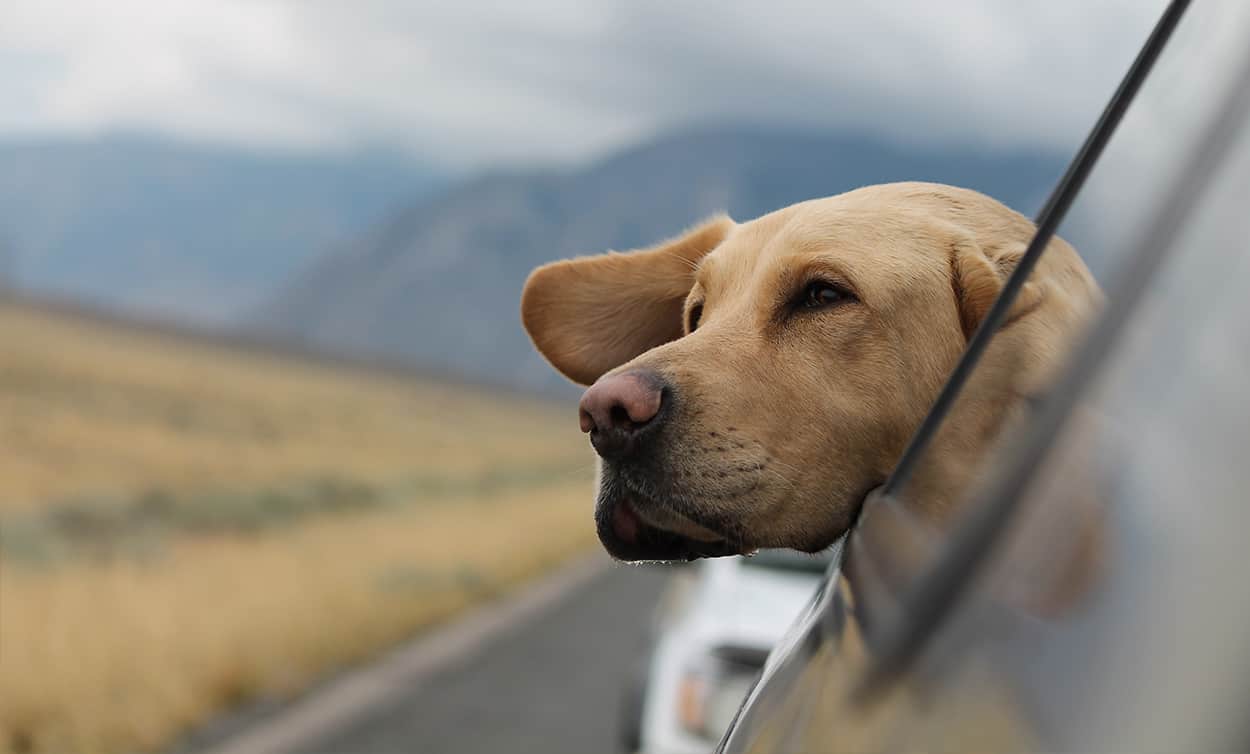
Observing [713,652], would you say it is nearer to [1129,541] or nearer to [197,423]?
[1129,541]

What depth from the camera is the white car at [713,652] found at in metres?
5.94

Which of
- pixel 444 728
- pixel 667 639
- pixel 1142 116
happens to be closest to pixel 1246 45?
pixel 1142 116

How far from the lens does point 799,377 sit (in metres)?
1.63

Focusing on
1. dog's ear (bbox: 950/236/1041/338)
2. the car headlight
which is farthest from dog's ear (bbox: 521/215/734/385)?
the car headlight

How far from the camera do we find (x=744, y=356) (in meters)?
1.63

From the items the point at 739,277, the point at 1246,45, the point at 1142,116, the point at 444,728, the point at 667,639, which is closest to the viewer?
the point at 1246,45

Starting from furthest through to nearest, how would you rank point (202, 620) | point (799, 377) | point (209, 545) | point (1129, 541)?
1. point (209, 545)
2. point (202, 620)
3. point (799, 377)
4. point (1129, 541)

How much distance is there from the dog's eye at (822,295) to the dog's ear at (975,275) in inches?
5.2

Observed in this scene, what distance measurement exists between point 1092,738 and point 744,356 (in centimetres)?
107

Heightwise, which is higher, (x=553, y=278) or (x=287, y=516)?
(x=553, y=278)

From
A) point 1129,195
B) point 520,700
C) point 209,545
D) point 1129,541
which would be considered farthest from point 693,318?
point 209,545

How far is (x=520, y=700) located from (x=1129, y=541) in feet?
30.0

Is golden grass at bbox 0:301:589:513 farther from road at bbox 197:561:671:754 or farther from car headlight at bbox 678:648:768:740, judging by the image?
road at bbox 197:561:671:754

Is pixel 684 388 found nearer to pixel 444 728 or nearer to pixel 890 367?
pixel 890 367
